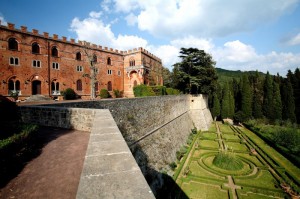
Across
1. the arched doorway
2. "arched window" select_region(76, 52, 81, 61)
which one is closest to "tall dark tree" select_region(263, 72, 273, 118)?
"arched window" select_region(76, 52, 81, 61)

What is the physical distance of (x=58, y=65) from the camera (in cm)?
2870

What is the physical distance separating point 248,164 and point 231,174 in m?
3.32

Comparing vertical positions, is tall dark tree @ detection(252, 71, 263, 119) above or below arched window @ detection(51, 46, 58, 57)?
below

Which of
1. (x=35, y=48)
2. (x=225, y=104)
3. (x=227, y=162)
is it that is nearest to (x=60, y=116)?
(x=227, y=162)

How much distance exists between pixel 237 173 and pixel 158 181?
291 inches

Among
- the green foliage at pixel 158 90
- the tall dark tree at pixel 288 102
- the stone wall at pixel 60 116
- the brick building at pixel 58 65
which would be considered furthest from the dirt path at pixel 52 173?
the tall dark tree at pixel 288 102

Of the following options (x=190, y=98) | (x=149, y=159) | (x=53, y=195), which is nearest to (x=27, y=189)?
(x=53, y=195)

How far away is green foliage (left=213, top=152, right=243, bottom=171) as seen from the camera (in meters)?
16.1

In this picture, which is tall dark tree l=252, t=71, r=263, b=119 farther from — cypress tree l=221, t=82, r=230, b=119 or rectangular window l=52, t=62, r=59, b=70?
rectangular window l=52, t=62, r=59, b=70

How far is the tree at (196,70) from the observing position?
31.5 metres

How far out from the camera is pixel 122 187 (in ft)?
6.46

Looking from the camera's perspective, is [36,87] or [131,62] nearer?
[36,87]

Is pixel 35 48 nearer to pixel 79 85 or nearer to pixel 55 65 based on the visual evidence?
pixel 55 65

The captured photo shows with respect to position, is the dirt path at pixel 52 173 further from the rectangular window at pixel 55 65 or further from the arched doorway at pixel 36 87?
the rectangular window at pixel 55 65
